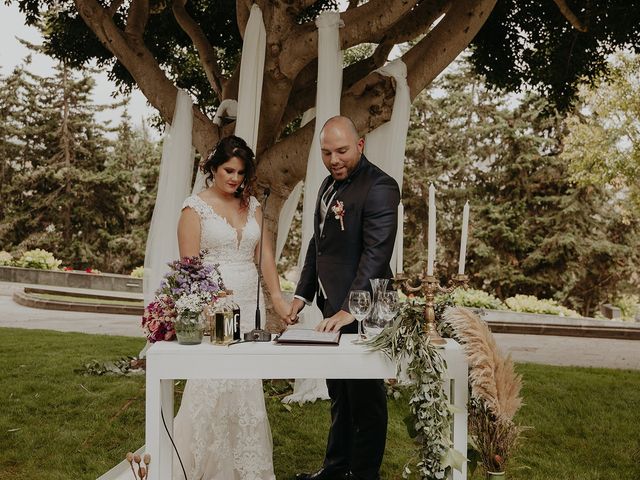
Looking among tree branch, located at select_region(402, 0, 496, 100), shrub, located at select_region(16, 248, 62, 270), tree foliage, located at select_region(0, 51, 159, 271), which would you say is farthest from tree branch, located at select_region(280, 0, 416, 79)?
tree foliage, located at select_region(0, 51, 159, 271)

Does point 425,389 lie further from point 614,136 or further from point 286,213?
point 614,136

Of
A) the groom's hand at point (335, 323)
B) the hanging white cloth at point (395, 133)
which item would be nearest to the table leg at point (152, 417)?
the groom's hand at point (335, 323)

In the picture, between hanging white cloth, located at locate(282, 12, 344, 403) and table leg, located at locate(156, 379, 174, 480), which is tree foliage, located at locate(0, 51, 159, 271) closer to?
hanging white cloth, located at locate(282, 12, 344, 403)

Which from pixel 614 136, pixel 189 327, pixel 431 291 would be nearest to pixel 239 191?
pixel 189 327

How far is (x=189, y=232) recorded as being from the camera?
3.50 metres

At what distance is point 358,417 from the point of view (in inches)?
126

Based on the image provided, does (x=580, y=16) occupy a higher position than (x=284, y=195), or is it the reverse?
(x=580, y=16)

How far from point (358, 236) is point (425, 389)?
1036 mm

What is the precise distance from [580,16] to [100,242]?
22540 millimetres

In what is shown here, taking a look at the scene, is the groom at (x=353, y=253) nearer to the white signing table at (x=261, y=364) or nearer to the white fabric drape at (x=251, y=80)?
the white signing table at (x=261, y=364)

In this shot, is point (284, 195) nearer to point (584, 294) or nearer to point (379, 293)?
point (379, 293)

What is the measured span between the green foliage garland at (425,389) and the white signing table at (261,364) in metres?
0.06

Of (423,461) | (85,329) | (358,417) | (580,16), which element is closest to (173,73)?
(85,329)

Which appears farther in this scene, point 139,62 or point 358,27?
point 139,62
